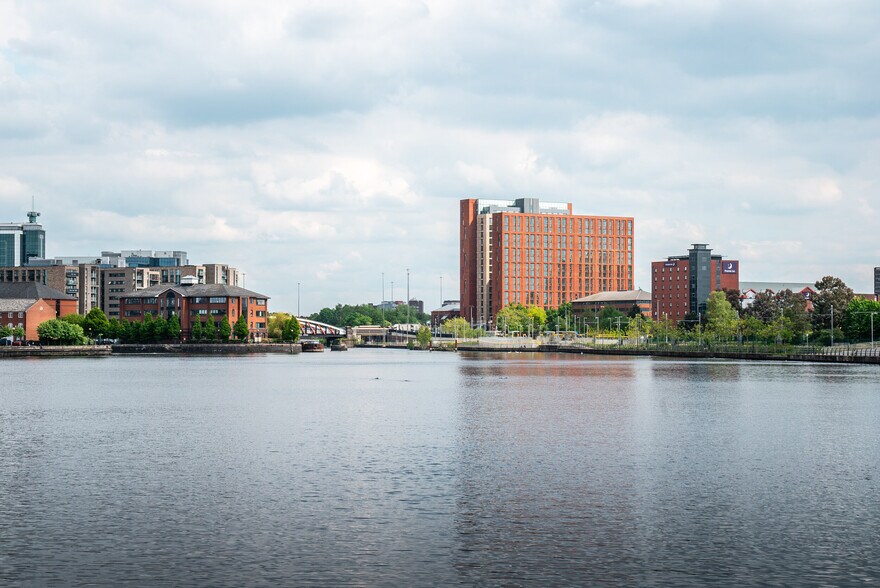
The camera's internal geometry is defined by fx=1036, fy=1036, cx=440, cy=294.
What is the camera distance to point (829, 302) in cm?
18300

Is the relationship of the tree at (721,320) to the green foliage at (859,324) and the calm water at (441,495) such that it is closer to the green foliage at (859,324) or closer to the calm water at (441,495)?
the green foliage at (859,324)

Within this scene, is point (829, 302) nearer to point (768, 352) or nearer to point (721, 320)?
point (721, 320)

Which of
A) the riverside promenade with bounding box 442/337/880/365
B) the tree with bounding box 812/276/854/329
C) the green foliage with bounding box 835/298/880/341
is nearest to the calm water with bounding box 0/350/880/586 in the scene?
the riverside promenade with bounding box 442/337/880/365

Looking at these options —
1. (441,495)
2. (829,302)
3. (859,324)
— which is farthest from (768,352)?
(441,495)

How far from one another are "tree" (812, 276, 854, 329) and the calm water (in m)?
119

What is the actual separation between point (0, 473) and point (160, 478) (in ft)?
19.4

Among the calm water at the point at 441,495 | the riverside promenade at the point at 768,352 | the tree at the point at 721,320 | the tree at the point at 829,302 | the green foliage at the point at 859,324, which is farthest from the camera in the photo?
the tree at the point at 721,320

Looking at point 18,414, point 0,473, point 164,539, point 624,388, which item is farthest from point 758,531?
point 624,388

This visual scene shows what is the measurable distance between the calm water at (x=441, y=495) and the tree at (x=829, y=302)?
119477 millimetres

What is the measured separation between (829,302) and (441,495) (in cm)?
16522

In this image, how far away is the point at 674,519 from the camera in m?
29.1

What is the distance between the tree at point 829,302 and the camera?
181 metres

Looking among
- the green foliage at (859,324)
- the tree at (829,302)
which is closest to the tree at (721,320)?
the tree at (829,302)

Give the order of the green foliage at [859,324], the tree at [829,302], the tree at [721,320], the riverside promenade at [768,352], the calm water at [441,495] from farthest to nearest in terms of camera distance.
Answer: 1. the tree at [721,320]
2. the tree at [829,302]
3. the green foliage at [859,324]
4. the riverside promenade at [768,352]
5. the calm water at [441,495]
